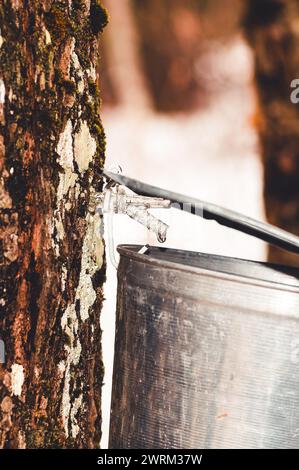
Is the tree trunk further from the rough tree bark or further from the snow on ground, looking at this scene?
the rough tree bark

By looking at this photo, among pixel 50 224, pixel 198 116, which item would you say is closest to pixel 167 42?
pixel 198 116

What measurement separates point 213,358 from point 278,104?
7.43ft

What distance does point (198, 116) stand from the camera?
378cm

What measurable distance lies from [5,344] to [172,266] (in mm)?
429

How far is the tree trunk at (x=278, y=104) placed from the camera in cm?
330

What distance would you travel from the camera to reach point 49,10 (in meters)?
1.67

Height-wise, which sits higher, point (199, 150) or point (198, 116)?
point (198, 116)

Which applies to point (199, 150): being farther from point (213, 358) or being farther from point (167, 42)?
point (213, 358)

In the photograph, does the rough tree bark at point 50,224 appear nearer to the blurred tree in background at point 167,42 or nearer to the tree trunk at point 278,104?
the tree trunk at point 278,104

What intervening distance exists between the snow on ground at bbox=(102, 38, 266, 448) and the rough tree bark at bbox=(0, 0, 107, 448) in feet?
5.79

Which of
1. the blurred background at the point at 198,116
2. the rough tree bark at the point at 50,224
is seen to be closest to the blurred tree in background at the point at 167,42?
the blurred background at the point at 198,116

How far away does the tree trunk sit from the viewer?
10.8 ft

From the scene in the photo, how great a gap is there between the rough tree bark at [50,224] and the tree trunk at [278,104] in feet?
5.35
